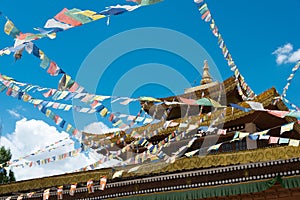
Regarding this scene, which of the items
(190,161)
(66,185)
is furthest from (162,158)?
(66,185)

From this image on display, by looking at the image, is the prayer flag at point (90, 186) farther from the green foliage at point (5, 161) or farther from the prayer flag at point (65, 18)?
the green foliage at point (5, 161)

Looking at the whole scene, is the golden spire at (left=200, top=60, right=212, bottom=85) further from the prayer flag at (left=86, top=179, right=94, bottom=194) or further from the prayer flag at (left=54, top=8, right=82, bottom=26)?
the prayer flag at (left=54, top=8, right=82, bottom=26)

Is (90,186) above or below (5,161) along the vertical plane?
below

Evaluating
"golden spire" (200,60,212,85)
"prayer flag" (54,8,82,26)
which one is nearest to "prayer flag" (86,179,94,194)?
"prayer flag" (54,8,82,26)

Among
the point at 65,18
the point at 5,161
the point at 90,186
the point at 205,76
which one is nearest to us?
the point at 65,18

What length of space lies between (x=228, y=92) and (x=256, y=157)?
261 inches

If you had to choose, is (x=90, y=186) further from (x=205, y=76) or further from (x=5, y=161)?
(x=5, y=161)

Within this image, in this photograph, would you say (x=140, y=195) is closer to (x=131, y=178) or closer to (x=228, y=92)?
(x=131, y=178)

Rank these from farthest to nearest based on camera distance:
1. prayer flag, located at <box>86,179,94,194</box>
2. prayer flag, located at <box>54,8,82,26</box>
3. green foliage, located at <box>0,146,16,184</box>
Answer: green foliage, located at <box>0,146,16,184</box> < prayer flag, located at <box>86,179,94,194</box> < prayer flag, located at <box>54,8,82,26</box>

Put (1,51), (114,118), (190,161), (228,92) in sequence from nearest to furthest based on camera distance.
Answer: (1,51) < (114,118) < (190,161) < (228,92)

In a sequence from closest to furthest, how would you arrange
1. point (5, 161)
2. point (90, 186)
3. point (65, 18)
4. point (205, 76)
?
1. point (65, 18)
2. point (90, 186)
3. point (205, 76)
4. point (5, 161)

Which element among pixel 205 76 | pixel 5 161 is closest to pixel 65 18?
pixel 205 76

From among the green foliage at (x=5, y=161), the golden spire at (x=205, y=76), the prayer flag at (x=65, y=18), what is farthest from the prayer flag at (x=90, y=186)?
the green foliage at (x=5, y=161)

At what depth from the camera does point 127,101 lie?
6172 mm
